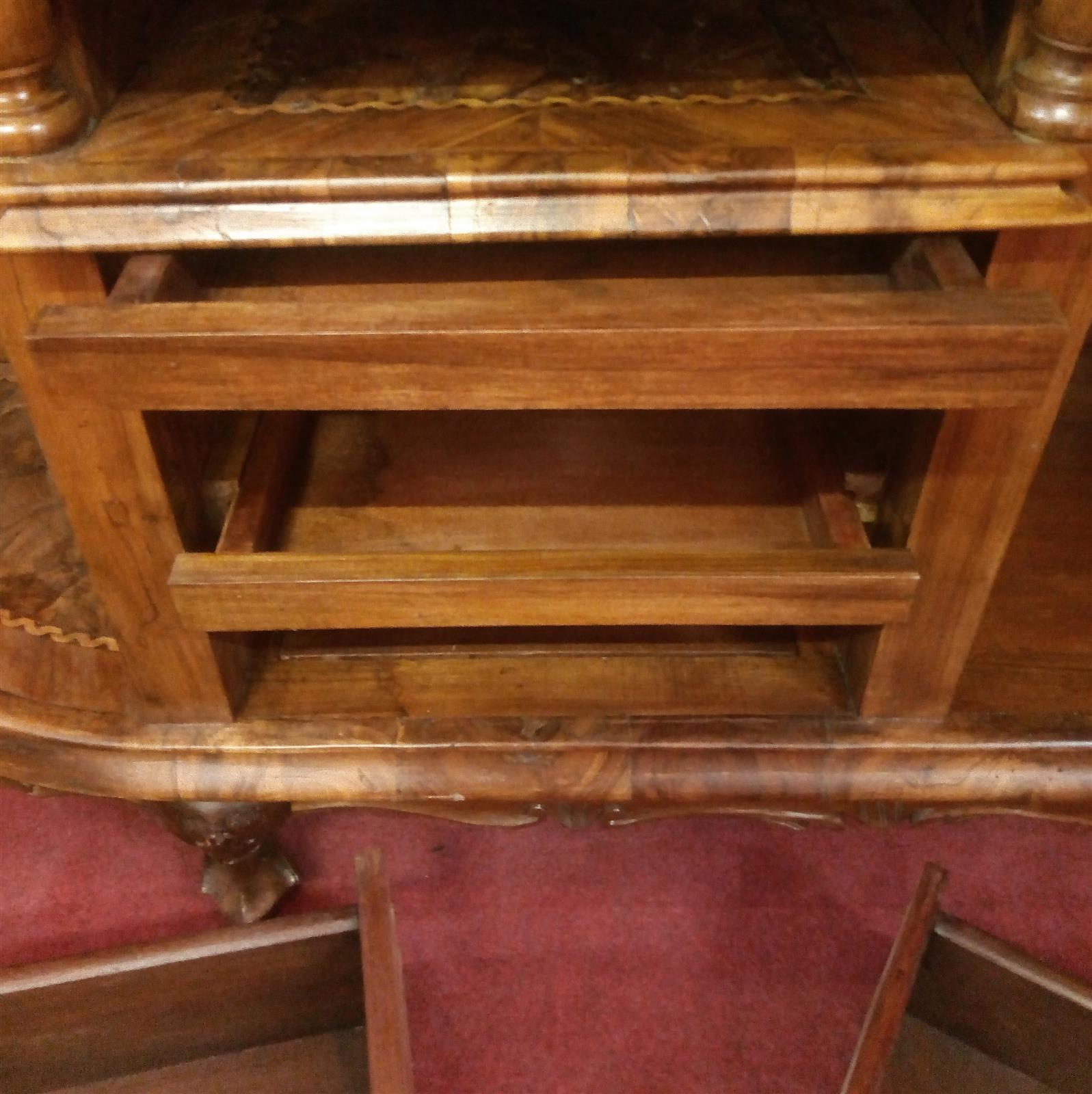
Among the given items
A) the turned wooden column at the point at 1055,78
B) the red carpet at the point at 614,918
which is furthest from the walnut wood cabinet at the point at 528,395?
the red carpet at the point at 614,918

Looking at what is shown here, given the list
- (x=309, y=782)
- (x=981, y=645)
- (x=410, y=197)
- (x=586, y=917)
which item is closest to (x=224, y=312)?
(x=410, y=197)

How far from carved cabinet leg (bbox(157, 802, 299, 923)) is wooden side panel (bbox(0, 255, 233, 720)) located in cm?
10

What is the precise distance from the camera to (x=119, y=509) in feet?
1.90

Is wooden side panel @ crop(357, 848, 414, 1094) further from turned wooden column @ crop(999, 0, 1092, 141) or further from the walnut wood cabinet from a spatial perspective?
turned wooden column @ crop(999, 0, 1092, 141)

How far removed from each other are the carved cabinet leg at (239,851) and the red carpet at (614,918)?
61 mm

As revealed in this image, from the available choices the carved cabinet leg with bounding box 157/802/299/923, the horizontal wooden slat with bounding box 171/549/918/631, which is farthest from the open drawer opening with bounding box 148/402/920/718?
the carved cabinet leg with bounding box 157/802/299/923

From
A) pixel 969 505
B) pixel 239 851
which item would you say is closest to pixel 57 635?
→ pixel 239 851

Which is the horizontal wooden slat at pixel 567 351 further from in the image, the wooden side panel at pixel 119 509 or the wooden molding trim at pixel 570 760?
the wooden molding trim at pixel 570 760

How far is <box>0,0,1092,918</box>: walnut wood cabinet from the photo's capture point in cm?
48

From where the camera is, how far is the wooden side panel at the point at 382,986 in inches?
24.0

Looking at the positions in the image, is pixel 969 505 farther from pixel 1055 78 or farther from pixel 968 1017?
pixel 968 1017

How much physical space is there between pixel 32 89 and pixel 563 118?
0.23 meters

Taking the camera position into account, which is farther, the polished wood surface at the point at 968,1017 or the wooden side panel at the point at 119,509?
the polished wood surface at the point at 968,1017

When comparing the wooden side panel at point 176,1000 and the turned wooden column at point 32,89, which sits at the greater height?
the turned wooden column at point 32,89
